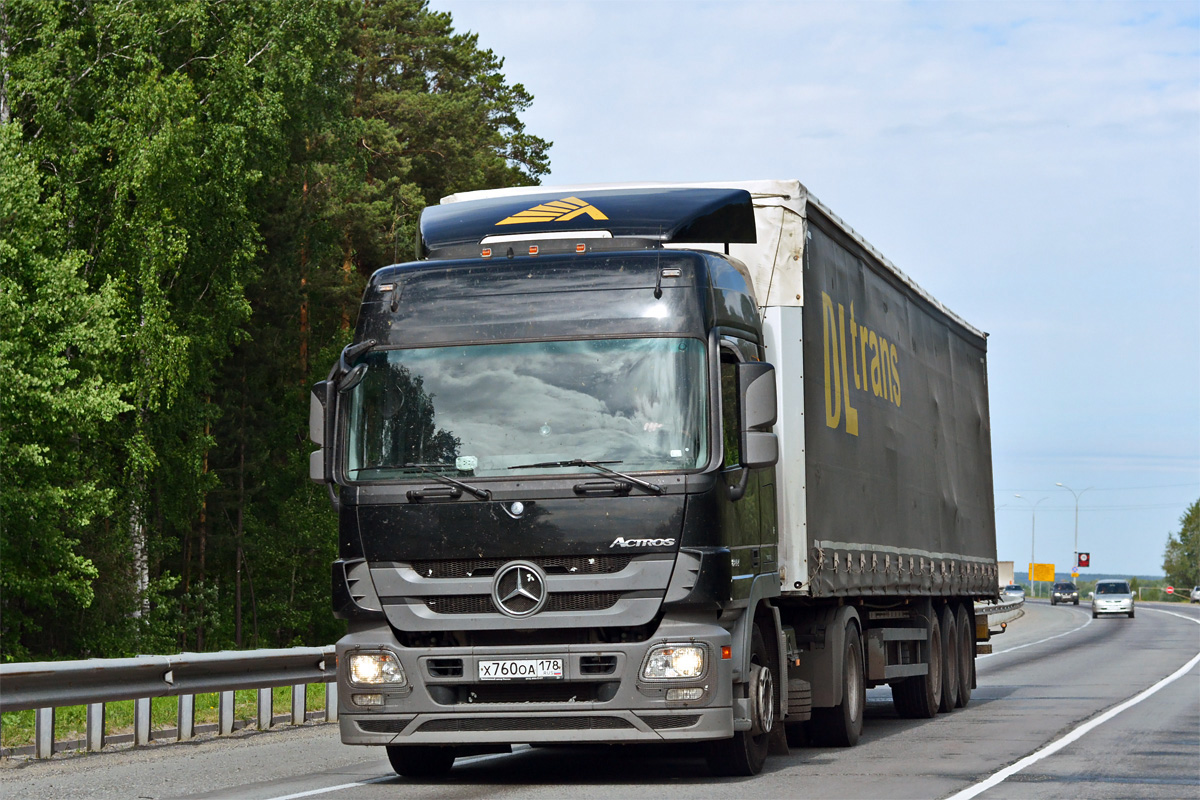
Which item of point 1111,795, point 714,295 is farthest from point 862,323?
point 1111,795

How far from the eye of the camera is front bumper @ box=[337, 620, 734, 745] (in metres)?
9.65

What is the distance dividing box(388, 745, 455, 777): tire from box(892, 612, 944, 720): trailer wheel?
653 centimetres

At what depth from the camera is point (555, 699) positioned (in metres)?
9.76

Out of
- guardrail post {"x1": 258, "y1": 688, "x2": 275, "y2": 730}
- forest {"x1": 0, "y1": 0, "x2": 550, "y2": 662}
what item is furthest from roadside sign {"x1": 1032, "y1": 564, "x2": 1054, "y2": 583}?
guardrail post {"x1": 258, "y1": 688, "x2": 275, "y2": 730}

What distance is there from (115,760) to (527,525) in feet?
13.5

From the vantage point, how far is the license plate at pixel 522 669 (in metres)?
9.68

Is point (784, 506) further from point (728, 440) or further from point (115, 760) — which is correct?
point (115, 760)

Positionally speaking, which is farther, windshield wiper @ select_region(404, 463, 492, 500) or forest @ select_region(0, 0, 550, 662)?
forest @ select_region(0, 0, 550, 662)

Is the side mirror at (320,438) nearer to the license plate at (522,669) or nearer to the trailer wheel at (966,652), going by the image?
the license plate at (522,669)

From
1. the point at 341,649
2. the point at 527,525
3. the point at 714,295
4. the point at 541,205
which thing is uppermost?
the point at 541,205

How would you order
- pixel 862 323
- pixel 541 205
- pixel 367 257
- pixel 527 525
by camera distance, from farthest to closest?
pixel 367 257
pixel 862 323
pixel 541 205
pixel 527 525

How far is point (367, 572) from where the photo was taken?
9.96 m

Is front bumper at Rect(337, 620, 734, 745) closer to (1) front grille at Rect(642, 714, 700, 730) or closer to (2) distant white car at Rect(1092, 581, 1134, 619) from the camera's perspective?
(1) front grille at Rect(642, 714, 700, 730)

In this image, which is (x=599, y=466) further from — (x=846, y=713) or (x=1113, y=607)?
(x=1113, y=607)
